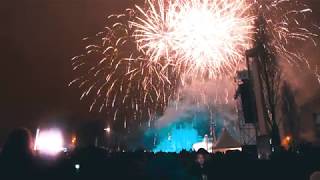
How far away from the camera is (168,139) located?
297 ft

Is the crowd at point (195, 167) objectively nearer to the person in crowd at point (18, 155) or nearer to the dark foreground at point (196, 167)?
the dark foreground at point (196, 167)

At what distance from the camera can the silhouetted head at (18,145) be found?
158 inches

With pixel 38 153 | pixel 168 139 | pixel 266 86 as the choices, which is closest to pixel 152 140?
pixel 168 139

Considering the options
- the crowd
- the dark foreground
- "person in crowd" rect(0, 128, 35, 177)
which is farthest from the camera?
the dark foreground

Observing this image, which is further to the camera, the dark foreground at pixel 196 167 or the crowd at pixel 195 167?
the dark foreground at pixel 196 167

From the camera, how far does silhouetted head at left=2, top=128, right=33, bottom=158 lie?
158 inches

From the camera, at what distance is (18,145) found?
A: 4.07 m

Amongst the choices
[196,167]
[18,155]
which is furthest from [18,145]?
[196,167]

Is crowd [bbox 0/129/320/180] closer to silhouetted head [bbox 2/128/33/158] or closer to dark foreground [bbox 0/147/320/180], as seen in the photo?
dark foreground [bbox 0/147/320/180]

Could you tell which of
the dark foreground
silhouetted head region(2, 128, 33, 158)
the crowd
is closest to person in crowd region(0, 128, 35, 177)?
silhouetted head region(2, 128, 33, 158)

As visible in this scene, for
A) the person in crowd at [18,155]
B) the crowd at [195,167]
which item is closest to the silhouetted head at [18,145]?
the person in crowd at [18,155]

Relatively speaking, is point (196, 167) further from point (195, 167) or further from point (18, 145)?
point (18, 145)

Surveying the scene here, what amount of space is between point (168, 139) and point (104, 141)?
36.0m

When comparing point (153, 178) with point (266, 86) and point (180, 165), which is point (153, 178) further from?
point (266, 86)
